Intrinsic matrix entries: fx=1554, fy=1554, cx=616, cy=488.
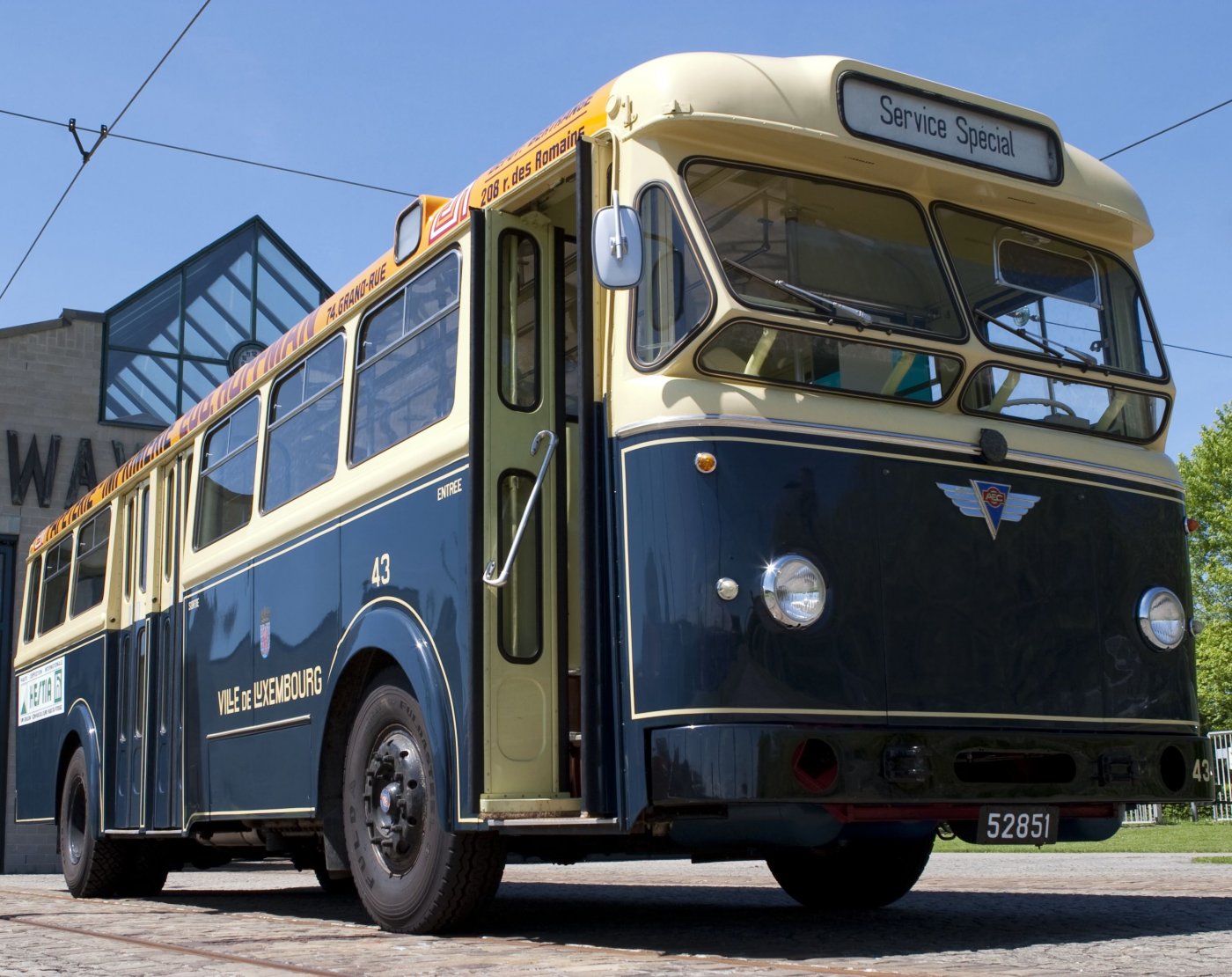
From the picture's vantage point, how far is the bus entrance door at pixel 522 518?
19.8 ft

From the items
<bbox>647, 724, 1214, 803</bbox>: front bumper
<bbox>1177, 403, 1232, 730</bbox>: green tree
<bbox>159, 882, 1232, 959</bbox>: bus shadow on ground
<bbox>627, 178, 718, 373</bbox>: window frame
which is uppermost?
<bbox>1177, 403, 1232, 730</bbox>: green tree

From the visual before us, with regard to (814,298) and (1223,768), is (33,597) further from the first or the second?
(1223,768)

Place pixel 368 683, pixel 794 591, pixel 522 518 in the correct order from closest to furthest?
pixel 794 591 → pixel 522 518 → pixel 368 683

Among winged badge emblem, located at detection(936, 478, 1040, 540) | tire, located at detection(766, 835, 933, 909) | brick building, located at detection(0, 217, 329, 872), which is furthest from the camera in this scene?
brick building, located at detection(0, 217, 329, 872)

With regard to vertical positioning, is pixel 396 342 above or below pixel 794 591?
above

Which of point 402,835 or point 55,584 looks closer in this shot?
point 402,835

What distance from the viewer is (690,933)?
6641 mm

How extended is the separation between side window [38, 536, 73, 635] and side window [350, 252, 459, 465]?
6.75 m

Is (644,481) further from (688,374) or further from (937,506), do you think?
(937,506)

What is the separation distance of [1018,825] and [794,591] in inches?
48.5

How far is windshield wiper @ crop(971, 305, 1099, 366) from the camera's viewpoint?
20.5ft

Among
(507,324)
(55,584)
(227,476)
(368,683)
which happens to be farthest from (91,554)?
(507,324)

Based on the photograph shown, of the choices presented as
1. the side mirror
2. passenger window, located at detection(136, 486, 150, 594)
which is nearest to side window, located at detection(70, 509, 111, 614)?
passenger window, located at detection(136, 486, 150, 594)

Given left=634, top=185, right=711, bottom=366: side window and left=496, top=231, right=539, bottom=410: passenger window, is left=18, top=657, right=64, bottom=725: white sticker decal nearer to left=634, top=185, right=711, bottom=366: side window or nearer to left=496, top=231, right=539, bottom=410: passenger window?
left=496, top=231, right=539, bottom=410: passenger window
